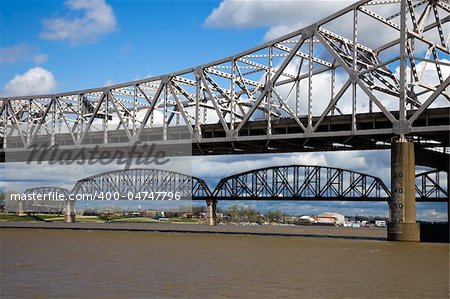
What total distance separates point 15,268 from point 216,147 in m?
54.7

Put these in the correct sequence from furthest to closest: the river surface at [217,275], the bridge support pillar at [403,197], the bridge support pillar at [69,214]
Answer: the bridge support pillar at [69,214]
the bridge support pillar at [403,197]
the river surface at [217,275]

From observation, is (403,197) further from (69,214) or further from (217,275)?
(69,214)

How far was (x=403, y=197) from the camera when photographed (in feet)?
191

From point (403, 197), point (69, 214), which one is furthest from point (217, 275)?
point (69, 214)

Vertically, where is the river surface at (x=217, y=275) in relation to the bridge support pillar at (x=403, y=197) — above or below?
below

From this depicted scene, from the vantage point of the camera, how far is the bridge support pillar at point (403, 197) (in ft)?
190

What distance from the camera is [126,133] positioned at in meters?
93.3

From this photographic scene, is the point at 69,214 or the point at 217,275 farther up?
the point at 217,275

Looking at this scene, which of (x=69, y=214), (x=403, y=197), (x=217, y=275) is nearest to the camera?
(x=217, y=275)

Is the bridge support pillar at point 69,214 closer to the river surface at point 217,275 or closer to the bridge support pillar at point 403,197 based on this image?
the bridge support pillar at point 403,197

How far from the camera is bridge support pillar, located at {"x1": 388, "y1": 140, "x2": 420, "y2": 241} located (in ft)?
190

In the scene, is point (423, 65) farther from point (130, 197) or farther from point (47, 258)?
point (130, 197)

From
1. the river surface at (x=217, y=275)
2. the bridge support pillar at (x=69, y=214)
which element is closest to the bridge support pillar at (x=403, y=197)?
the river surface at (x=217, y=275)

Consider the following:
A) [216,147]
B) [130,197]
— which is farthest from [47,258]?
[130,197]
